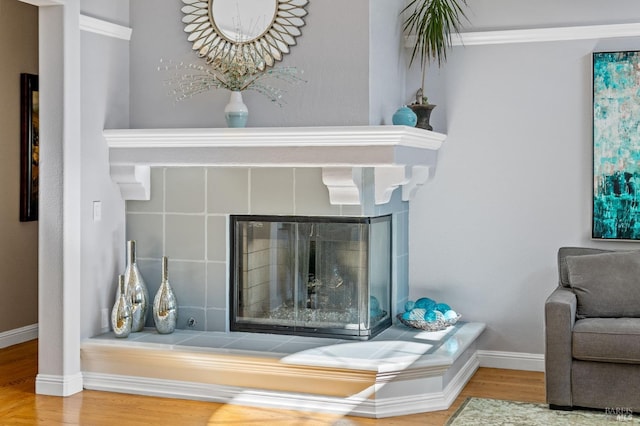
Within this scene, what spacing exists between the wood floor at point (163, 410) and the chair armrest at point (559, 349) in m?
0.33

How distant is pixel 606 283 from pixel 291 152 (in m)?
1.80

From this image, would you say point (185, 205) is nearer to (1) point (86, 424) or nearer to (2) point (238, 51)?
(2) point (238, 51)

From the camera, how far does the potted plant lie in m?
4.99

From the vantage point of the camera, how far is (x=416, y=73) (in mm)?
5254

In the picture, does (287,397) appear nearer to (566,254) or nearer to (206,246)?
(206,246)

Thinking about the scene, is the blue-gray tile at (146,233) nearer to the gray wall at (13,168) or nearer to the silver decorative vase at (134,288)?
the silver decorative vase at (134,288)

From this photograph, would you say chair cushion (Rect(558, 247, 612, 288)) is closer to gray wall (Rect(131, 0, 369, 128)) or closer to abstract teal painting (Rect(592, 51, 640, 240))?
abstract teal painting (Rect(592, 51, 640, 240))

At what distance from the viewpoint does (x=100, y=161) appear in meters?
4.79

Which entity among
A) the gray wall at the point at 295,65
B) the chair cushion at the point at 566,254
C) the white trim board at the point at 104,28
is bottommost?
the chair cushion at the point at 566,254

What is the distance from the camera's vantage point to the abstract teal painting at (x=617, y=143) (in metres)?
4.82

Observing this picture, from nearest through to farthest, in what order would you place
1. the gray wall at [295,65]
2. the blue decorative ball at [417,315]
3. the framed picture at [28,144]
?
the gray wall at [295,65]
the blue decorative ball at [417,315]
the framed picture at [28,144]

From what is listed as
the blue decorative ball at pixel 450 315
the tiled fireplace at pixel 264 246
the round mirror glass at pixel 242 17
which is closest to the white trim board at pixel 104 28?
the round mirror glass at pixel 242 17

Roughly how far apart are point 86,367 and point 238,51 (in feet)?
6.48

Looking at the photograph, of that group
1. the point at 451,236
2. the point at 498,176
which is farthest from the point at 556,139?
the point at 451,236
